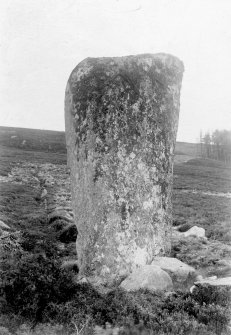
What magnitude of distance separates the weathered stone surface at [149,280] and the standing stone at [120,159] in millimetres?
607

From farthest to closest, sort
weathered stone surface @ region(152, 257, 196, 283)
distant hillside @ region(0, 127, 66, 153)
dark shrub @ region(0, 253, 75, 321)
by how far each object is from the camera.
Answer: distant hillside @ region(0, 127, 66, 153) < weathered stone surface @ region(152, 257, 196, 283) < dark shrub @ region(0, 253, 75, 321)

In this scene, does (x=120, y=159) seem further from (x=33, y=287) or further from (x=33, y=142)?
(x=33, y=142)

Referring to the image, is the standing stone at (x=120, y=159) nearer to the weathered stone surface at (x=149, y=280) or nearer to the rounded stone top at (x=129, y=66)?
the rounded stone top at (x=129, y=66)

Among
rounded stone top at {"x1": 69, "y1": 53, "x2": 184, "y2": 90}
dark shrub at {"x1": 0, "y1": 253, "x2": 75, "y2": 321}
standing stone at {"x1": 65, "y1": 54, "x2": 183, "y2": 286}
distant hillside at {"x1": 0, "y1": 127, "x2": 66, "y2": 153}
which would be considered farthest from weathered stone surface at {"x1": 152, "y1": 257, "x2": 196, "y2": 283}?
distant hillside at {"x1": 0, "y1": 127, "x2": 66, "y2": 153}

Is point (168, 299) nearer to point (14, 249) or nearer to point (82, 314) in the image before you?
point (82, 314)

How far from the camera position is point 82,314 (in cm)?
618

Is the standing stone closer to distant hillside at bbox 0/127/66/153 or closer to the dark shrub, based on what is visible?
the dark shrub

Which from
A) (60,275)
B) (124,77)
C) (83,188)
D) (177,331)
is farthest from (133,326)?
(124,77)

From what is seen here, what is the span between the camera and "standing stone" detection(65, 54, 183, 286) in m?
9.12

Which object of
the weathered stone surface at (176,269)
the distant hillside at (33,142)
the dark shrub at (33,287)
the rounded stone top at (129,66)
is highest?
the rounded stone top at (129,66)

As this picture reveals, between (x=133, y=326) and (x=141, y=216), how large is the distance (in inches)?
153

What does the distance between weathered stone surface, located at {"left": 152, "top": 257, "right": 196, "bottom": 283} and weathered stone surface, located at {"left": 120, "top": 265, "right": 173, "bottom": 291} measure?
18.1 inches

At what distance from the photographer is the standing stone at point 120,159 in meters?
9.12

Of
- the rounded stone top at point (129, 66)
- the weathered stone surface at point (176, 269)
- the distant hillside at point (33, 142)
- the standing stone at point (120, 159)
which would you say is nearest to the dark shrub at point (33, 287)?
the standing stone at point (120, 159)
